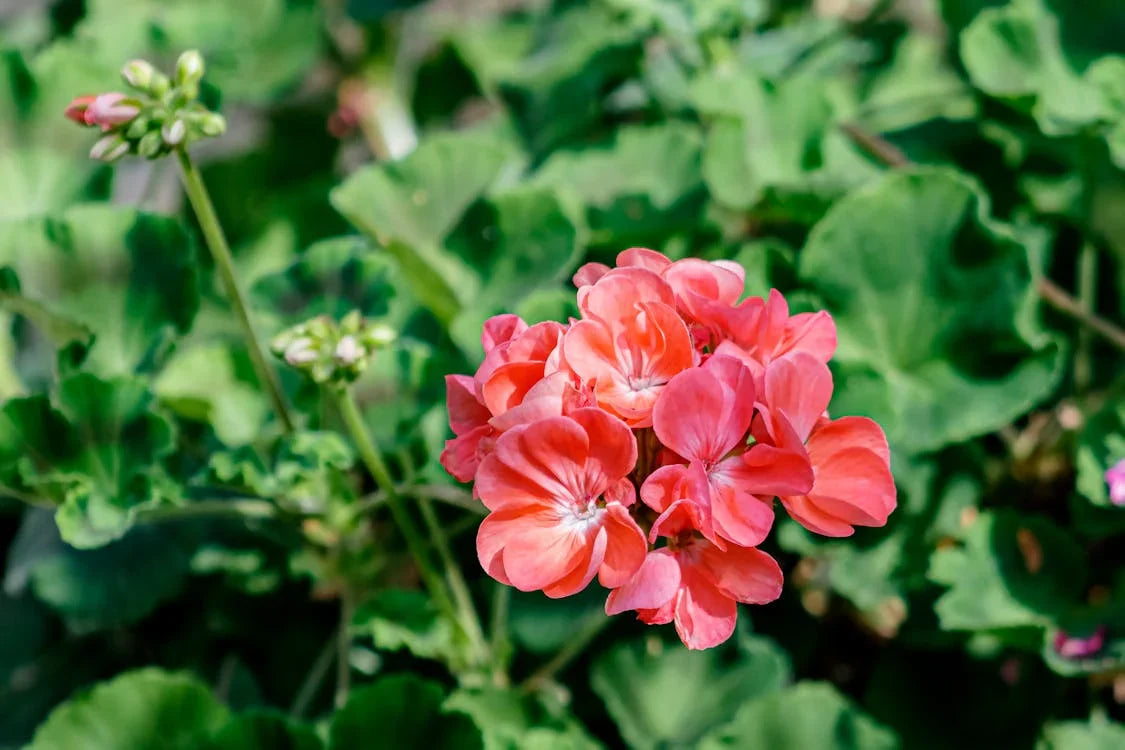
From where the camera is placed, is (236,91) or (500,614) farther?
(236,91)

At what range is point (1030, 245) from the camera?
1586 millimetres

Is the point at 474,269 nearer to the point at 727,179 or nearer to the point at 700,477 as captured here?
the point at 727,179

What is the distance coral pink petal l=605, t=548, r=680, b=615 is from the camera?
0.77 meters

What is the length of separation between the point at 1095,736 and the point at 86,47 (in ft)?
6.02

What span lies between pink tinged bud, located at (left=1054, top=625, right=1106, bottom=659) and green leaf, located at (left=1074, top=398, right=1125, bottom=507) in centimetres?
15

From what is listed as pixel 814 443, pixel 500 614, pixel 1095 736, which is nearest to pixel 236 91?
pixel 500 614

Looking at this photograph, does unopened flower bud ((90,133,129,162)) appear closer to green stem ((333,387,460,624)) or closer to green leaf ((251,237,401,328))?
green stem ((333,387,460,624))

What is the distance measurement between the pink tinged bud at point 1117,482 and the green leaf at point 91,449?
104 cm

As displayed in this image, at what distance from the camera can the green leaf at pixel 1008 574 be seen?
4.15ft

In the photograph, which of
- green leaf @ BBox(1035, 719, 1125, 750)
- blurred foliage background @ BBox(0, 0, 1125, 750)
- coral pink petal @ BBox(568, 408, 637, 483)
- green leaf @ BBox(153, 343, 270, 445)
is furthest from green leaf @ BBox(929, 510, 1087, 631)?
green leaf @ BBox(153, 343, 270, 445)

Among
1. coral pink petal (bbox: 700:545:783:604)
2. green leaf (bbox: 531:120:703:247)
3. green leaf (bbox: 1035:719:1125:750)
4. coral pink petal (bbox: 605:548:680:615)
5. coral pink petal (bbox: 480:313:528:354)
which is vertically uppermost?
coral pink petal (bbox: 480:313:528:354)

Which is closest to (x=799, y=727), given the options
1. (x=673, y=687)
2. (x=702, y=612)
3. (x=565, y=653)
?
(x=673, y=687)

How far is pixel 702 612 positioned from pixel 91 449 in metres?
0.77

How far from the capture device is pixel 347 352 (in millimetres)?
953
